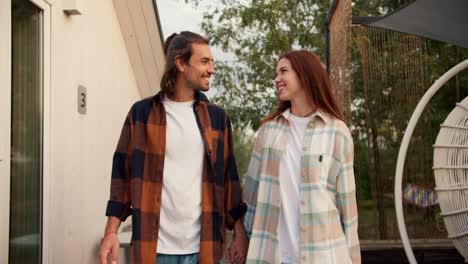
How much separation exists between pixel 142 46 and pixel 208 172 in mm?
2917

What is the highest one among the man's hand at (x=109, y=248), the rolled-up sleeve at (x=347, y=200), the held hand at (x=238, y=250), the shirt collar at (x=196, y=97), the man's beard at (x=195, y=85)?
the man's beard at (x=195, y=85)

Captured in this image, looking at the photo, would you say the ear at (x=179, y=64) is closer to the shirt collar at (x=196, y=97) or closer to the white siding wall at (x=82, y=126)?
the shirt collar at (x=196, y=97)

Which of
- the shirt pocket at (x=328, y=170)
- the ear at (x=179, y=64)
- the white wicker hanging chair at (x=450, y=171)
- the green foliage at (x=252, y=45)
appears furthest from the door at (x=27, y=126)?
the green foliage at (x=252, y=45)

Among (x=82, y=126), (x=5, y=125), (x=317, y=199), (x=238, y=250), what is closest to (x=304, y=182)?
(x=317, y=199)

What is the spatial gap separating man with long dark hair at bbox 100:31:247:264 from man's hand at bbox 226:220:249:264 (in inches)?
2.4

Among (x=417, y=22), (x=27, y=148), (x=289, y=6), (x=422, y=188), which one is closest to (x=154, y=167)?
(x=27, y=148)

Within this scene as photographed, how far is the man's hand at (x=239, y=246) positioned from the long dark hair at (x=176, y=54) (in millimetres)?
576

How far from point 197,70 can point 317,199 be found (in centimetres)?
64

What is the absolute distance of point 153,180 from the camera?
6.30 ft

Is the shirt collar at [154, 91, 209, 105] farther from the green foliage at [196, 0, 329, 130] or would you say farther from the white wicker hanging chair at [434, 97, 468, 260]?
the green foliage at [196, 0, 329, 130]

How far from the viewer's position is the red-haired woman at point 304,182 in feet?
6.53

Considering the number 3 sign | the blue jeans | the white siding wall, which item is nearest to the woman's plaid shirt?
the blue jeans

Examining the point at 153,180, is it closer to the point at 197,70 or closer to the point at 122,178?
the point at 122,178

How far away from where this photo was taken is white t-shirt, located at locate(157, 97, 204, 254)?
1.92 m
